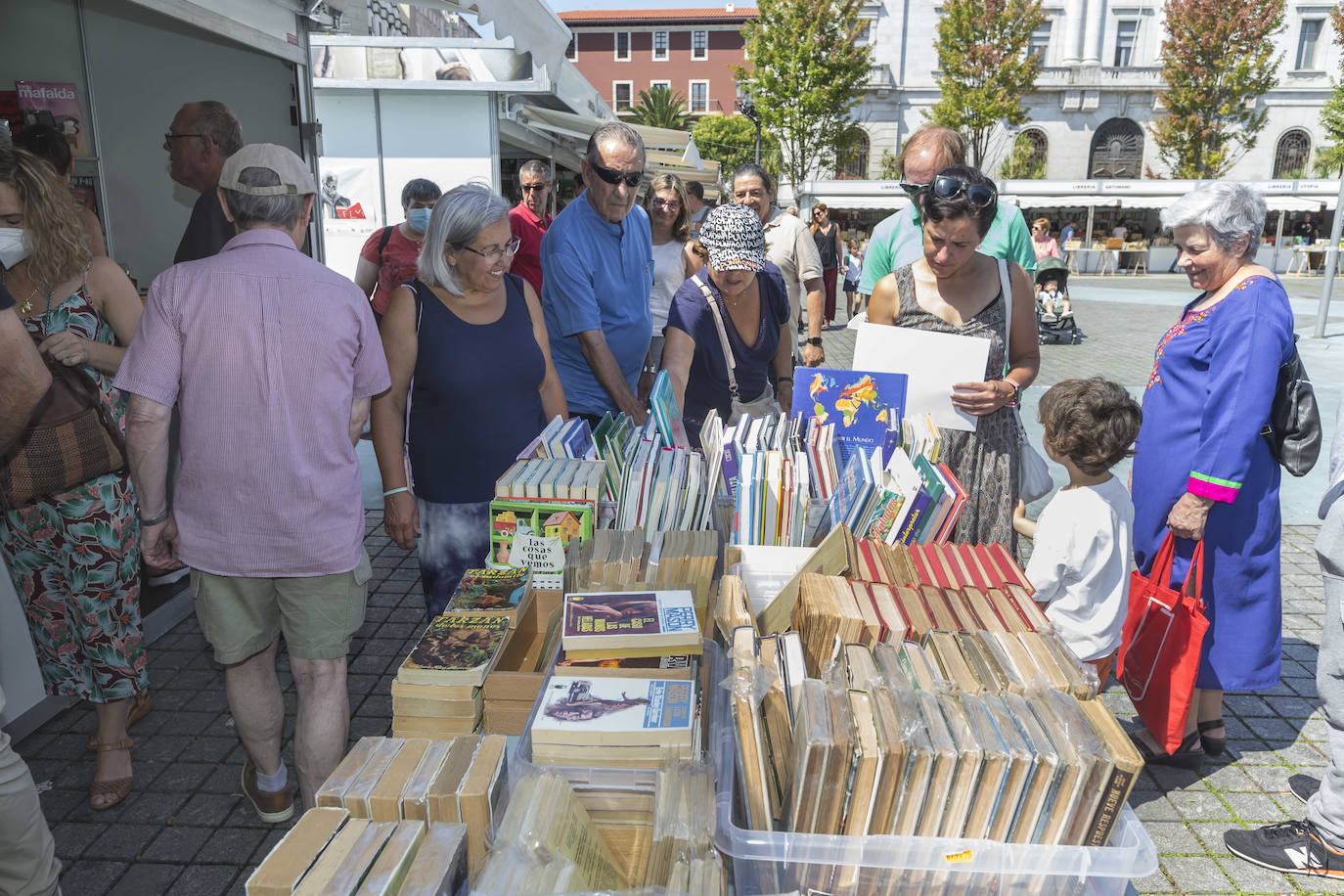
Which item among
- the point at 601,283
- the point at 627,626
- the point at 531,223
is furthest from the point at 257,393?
the point at 531,223

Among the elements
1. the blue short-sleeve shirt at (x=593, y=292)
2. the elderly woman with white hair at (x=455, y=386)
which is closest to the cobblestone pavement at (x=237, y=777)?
the elderly woman with white hair at (x=455, y=386)

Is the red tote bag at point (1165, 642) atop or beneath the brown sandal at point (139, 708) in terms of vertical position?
atop

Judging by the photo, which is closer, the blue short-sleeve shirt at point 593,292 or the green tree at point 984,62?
the blue short-sleeve shirt at point 593,292

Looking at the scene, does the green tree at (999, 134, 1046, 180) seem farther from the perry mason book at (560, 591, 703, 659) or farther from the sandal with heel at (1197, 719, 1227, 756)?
the perry mason book at (560, 591, 703, 659)

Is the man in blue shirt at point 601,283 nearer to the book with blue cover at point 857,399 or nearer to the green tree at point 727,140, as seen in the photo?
the book with blue cover at point 857,399

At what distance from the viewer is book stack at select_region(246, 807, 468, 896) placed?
1253 millimetres

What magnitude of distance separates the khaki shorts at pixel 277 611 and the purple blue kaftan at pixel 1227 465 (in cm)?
278

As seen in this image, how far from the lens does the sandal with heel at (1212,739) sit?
340 centimetres

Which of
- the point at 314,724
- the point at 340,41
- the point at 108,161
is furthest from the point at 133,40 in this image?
the point at 314,724

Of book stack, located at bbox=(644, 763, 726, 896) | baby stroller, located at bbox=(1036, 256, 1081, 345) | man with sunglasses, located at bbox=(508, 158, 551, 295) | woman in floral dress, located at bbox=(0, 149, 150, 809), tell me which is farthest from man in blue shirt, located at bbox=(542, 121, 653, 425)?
baby stroller, located at bbox=(1036, 256, 1081, 345)

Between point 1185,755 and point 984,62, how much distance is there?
4102 centimetres

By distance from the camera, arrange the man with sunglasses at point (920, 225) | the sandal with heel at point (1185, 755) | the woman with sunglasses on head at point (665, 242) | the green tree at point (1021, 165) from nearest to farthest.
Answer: the sandal with heel at point (1185, 755) → the man with sunglasses at point (920, 225) → the woman with sunglasses on head at point (665, 242) → the green tree at point (1021, 165)

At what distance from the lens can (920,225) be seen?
3.88 meters

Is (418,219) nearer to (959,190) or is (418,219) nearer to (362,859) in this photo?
(959,190)
